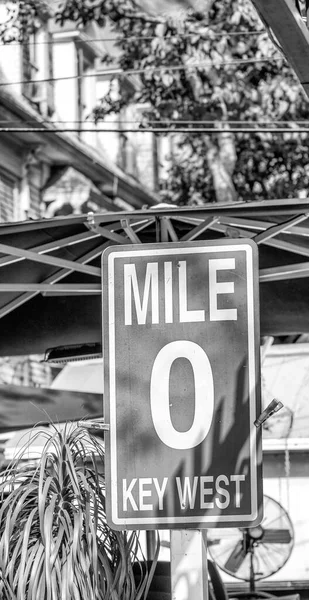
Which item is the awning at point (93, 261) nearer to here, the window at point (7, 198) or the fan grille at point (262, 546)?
the fan grille at point (262, 546)

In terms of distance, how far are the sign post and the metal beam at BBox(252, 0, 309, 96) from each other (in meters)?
0.59

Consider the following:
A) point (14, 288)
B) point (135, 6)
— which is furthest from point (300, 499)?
point (14, 288)

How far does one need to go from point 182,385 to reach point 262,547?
6.08m

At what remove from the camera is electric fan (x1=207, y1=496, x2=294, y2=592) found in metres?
8.42

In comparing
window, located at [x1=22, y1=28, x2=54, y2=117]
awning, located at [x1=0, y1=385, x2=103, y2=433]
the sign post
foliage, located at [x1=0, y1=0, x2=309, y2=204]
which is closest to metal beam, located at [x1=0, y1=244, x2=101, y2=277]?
the sign post

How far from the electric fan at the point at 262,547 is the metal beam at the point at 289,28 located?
569cm

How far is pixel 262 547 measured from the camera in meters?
8.81

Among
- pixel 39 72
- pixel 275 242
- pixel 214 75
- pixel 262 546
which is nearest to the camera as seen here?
pixel 275 242

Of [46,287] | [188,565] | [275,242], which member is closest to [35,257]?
[46,287]

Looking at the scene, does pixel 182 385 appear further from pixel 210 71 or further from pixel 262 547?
pixel 210 71

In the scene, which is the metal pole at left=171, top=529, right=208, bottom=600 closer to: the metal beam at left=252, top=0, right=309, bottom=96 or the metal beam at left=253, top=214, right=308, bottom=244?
the metal beam at left=252, top=0, right=309, bottom=96

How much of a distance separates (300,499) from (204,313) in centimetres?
1080

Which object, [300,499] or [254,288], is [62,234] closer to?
[254,288]

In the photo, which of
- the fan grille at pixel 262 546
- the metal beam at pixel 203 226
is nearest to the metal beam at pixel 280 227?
the metal beam at pixel 203 226
